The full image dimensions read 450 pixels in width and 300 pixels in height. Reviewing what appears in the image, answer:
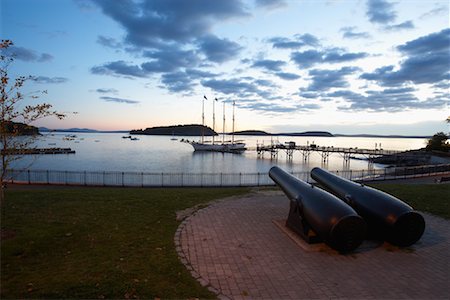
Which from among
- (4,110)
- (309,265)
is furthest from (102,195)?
(309,265)

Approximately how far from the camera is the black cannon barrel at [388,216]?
714 centimetres

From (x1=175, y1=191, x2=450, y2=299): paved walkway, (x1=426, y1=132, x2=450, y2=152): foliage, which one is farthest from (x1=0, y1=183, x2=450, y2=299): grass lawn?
(x1=426, y1=132, x2=450, y2=152): foliage

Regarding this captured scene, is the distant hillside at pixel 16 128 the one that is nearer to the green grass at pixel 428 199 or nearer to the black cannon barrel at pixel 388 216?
the black cannon barrel at pixel 388 216

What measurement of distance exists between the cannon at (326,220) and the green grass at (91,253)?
3098 mm

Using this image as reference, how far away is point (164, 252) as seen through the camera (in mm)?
6844

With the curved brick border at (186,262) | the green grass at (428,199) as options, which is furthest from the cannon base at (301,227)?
the green grass at (428,199)

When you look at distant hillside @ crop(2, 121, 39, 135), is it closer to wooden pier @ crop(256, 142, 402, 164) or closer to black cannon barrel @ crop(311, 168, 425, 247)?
black cannon barrel @ crop(311, 168, 425, 247)

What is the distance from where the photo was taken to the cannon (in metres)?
6.53

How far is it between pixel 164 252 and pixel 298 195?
144 inches

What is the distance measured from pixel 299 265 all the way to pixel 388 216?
257 cm

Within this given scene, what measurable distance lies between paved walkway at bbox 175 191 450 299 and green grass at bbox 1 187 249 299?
55 cm

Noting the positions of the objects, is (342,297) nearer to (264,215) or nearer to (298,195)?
(298,195)

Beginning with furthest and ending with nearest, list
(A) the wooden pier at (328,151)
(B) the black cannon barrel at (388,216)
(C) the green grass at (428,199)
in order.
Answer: (A) the wooden pier at (328,151) < (C) the green grass at (428,199) < (B) the black cannon barrel at (388,216)

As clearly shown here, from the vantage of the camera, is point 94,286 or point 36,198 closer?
point 94,286
